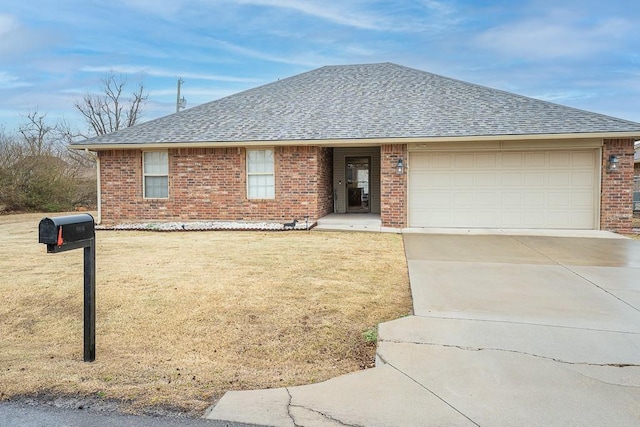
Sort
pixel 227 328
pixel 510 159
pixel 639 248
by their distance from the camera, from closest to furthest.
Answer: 1. pixel 227 328
2. pixel 639 248
3. pixel 510 159

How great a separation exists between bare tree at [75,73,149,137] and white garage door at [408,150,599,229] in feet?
100

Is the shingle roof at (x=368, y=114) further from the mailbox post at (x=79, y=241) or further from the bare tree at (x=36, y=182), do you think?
the mailbox post at (x=79, y=241)

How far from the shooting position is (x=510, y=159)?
41.2 feet

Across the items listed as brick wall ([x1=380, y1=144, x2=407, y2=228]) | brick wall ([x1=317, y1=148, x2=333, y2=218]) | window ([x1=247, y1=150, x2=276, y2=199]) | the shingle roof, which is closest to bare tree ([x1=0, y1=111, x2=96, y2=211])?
the shingle roof

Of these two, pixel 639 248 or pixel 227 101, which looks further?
pixel 227 101

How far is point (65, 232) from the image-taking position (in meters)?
3.31

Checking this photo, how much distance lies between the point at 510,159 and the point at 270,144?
22.5 ft

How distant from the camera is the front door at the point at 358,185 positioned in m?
16.9

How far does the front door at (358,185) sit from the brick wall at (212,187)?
8.40 ft

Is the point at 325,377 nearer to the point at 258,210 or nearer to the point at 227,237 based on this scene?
the point at 227,237

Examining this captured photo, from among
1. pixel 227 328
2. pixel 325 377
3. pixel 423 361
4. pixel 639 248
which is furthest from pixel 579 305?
pixel 639 248

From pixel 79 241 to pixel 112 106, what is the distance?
123ft

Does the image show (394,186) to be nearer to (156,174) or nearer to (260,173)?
(260,173)

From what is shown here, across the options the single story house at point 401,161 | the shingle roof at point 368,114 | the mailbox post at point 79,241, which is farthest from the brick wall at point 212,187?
the mailbox post at point 79,241
